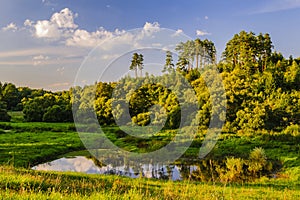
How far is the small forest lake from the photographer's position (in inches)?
926

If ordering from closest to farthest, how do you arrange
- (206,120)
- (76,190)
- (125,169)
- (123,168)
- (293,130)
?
(76,190) → (125,169) → (123,168) → (293,130) → (206,120)

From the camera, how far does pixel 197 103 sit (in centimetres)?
3384

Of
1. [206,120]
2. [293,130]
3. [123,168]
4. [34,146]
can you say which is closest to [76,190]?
[123,168]

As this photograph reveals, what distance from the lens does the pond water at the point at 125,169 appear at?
23.5 m

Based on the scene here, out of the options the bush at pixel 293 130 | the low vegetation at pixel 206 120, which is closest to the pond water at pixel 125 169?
the low vegetation at pixel 206 120

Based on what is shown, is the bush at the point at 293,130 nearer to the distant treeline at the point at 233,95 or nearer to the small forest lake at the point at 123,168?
the distant treeline at the point at 233,95

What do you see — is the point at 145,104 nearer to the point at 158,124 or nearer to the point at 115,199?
the point at 158,124

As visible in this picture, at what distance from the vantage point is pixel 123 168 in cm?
2598

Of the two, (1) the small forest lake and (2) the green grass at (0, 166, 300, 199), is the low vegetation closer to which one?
(1) the small forest lake

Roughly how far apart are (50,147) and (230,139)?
60.5ft

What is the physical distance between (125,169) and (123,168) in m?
0.51

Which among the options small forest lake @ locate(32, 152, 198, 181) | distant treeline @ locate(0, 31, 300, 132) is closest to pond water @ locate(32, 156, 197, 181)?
small forest lake @ locate(32, 152, 198, 181)

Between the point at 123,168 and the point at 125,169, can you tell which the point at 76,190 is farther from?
the point at 123,168

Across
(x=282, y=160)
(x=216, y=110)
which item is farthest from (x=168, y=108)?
(x=282, y=160)
